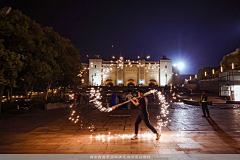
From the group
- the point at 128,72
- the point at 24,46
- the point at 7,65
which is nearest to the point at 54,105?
the point at 24,46

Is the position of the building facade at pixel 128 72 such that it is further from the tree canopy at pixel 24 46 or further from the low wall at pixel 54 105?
the tree canopy at pixel 24 46

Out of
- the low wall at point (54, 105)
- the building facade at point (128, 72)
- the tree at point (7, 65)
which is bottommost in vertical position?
the low wall at point (54, 105)

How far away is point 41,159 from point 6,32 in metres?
9.04

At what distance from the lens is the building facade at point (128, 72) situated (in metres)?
54.4

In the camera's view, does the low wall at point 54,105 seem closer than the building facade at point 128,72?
Yes

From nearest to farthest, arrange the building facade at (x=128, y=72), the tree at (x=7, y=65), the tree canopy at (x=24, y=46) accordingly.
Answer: the tree at (x=7, y=65) < the tree canopy at (x=24, y=46) < the building facade at (x=128, y=72)

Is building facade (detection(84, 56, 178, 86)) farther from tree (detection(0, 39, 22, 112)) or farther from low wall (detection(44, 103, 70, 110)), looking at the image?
tree (detection(0, 39, 22, 112))

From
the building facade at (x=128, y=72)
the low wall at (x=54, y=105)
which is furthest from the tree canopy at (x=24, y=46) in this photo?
the building facade at (x=128, y=72)

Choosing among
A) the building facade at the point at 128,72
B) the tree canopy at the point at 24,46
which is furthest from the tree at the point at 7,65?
the building facade at the point at 128,72

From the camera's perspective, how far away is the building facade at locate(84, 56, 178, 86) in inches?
2143

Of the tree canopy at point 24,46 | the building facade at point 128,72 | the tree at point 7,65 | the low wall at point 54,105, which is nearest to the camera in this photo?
the tree at point 7,65

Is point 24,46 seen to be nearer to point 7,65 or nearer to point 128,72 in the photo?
point 7,65

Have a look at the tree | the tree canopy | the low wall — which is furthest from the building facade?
the tree

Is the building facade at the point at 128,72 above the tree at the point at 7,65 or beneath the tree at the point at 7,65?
above
